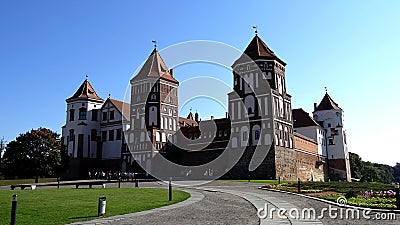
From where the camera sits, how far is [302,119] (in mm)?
71688

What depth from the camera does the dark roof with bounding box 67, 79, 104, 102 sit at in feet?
222

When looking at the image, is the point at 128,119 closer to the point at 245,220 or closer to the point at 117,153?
the point at 117,153

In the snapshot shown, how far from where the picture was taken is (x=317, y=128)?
69.7m

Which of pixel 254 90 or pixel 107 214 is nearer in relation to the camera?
pixel 107 214

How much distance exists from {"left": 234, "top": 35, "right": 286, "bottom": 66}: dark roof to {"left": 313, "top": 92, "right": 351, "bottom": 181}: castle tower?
23826mm

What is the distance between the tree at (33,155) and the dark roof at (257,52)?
30.6 metres

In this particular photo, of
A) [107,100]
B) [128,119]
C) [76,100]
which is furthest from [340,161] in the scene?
A: [76,100]

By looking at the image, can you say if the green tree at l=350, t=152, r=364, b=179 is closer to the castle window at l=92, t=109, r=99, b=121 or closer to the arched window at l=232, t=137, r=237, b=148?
the arched window at l=232, t=137, r=237, b=148

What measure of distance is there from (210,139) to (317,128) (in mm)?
22095

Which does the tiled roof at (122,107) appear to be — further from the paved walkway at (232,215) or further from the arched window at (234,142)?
the paved walkway at (232,215)

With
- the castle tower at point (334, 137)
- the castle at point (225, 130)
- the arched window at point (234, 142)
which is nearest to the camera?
the castle at point (225, 130)

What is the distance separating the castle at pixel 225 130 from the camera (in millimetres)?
51875

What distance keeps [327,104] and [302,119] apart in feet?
28.8

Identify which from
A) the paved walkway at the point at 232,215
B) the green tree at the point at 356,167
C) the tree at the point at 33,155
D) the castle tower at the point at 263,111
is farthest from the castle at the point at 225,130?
the paved walkway at the point at 232,215
